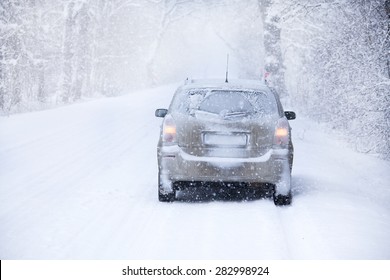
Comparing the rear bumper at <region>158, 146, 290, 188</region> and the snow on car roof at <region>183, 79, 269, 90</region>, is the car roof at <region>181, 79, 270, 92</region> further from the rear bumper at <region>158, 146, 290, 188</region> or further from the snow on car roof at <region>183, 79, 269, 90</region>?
the rear bumper at <region>158, 146, 290, 188</region>

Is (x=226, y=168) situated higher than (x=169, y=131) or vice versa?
(x=169, y=131)

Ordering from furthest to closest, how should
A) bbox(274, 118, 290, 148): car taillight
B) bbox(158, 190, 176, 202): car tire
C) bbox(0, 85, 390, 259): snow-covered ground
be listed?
bbox(158, 190, 176, 202): car tire, bbox(274, 118, 290, 148): car taillight, bbox(0, 85, 390, 259): snow-covered ground

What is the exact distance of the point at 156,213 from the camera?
266 inches

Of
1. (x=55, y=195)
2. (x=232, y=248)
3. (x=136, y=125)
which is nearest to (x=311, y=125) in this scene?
(x=136, y=125)

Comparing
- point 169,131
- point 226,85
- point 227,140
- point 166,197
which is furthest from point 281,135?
point 166,197

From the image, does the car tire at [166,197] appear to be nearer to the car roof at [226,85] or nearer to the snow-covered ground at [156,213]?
the snow-covered ground at [156,213]

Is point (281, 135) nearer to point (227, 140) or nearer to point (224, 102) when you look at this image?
point (227, 140)

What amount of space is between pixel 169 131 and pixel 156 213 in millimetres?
1138

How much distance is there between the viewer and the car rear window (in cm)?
718

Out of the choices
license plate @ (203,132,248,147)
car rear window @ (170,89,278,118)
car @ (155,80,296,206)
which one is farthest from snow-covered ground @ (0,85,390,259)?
car rear window @ (170,89,278,118)

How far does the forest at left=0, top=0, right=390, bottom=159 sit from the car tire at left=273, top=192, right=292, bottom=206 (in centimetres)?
531

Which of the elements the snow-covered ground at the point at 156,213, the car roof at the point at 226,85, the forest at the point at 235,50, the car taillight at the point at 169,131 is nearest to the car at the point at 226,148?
the car taillight at the point at 169,131

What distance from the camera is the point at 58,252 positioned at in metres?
5.21

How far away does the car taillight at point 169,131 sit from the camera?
7078 mm
